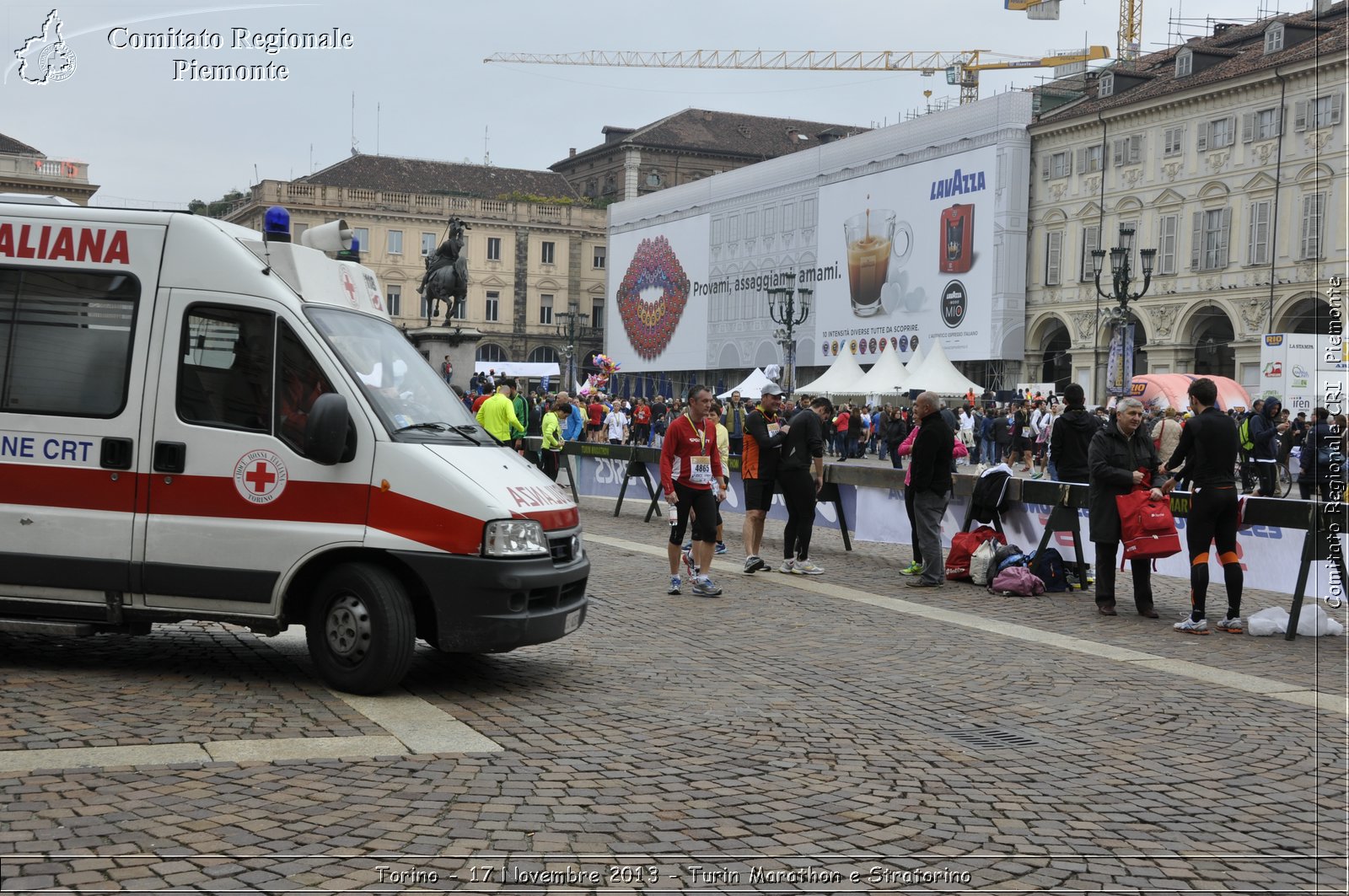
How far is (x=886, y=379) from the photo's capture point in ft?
135

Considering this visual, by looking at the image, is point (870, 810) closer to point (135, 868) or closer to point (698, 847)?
point (698, 847)

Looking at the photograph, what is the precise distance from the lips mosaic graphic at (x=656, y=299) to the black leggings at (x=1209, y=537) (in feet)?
215

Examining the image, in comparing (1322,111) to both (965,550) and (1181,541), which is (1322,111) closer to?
(965,550)

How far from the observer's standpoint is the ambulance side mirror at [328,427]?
7145 millimetres

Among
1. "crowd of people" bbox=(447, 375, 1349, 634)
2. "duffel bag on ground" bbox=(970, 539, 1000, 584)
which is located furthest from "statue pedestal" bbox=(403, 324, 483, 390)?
"duffel bag on ground" bbox=(970, 539, 1000, 584)

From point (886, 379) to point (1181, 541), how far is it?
28.4 m

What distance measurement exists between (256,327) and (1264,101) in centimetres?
4545

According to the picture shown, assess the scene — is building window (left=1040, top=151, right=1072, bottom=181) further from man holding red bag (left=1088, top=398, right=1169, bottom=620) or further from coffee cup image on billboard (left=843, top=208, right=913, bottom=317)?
man holding red bag (left=1088, top=398, right=1169, bottom=620)

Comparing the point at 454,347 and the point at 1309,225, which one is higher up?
the point at 1309,225

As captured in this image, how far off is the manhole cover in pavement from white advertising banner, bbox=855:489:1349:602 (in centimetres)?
341

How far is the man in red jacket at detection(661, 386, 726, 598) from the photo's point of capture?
12.0 m

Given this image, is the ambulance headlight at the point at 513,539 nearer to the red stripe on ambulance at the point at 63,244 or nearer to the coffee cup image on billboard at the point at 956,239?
the red stripe on ambulance at the point at 63,244

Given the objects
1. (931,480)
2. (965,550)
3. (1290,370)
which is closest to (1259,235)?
(1290,370)

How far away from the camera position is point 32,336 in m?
7.69
